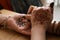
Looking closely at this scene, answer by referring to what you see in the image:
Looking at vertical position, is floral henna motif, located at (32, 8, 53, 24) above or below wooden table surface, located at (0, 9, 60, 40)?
above

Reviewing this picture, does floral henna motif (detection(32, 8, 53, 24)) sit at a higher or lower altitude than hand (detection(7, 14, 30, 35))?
higher

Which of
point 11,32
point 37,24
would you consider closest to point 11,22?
point 11,32

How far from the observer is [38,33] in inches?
27.7

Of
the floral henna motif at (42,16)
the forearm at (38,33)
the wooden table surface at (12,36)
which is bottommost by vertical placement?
the wooden table surface at (12,36)

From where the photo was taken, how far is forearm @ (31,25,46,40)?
700 millimetres

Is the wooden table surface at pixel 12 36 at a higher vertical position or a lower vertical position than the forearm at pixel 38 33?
lower

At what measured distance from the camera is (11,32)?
854 mm

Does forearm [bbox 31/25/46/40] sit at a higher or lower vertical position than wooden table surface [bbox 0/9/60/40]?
higher

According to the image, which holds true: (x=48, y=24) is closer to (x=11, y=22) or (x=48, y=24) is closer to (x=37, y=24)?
(x=37, y=24)

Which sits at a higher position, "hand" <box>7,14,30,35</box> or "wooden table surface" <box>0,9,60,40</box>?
"hand" <box>7,14,30,35</box>

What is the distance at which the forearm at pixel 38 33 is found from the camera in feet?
2.30

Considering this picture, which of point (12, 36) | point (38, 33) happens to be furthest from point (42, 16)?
point (12, 36)

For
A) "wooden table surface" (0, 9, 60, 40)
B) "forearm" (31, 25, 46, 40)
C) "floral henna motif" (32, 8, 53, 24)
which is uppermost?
"floral henna motif" (32, 8, 53, 24)

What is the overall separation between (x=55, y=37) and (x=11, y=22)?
284 mm
